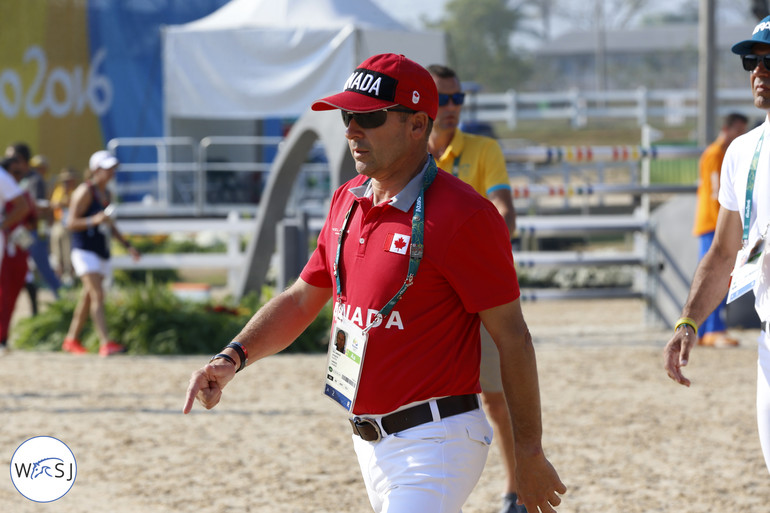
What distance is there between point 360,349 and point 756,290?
1.32m

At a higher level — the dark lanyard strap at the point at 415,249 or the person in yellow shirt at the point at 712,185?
the dark lanyard strap at the point at 415,249

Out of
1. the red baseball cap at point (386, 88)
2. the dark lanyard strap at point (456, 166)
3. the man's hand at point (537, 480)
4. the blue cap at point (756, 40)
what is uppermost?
the blue cap at point (756, 40)

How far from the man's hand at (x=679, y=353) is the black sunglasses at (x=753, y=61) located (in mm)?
900

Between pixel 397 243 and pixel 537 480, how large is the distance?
30.8 inches

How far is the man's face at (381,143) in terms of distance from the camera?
10.2 feet

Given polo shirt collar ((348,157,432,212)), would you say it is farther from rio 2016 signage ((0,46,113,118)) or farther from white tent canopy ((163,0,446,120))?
rio 2016 signage ((0,46,113,118))

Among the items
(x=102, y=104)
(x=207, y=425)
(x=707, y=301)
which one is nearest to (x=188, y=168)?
(x=102, y=104)

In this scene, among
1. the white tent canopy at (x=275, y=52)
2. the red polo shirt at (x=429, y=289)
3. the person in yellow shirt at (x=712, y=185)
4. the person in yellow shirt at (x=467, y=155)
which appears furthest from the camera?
the white tent canopy at (x=275, y=52)

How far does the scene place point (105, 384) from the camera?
8.71 metres

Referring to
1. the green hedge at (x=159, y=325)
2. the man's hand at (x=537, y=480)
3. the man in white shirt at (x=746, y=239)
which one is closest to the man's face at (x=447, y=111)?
the man in white shirt at (x=746, y=239)

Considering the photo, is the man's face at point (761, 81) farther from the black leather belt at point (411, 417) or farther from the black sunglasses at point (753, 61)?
the black leather belt at point (411, 417)

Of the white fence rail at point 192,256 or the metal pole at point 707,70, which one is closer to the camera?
the white fence rail at point 192,256

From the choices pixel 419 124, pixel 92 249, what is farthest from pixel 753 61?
pixel 92 249

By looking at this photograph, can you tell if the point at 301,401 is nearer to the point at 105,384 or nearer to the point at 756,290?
the point at 105,384
